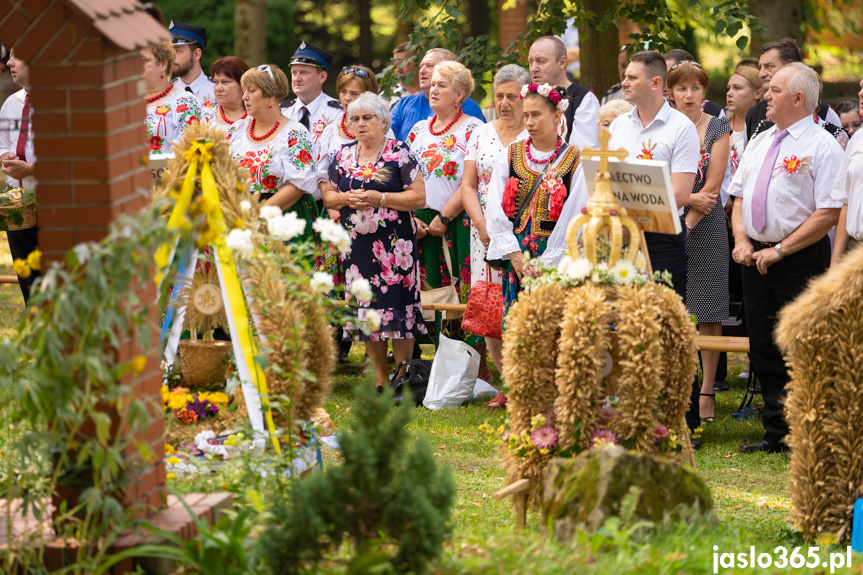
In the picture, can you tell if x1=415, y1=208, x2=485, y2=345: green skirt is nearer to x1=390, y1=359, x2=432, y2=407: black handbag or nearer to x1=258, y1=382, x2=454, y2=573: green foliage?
x1=390, y1=359, x2=432, y2=407: black handbag

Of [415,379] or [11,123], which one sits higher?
[11,123]

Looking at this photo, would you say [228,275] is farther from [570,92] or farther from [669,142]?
[570,92]

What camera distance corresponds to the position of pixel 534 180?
6.41 metres

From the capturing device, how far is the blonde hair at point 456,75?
316 inches

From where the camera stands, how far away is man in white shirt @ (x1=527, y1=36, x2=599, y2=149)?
7695 millimetres

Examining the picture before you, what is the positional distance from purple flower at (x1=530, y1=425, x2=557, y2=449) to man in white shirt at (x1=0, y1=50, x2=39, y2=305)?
4647 mm

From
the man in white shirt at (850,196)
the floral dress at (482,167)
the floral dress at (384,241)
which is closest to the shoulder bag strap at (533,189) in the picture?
the floral dress at (482,167)

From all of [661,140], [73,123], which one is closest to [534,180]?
[661,140]

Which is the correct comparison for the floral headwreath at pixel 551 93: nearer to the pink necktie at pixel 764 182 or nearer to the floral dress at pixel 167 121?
the pink necktie at pixel 764 182

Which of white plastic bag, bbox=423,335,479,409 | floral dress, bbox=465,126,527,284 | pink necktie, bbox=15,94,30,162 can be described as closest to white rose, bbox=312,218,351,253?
floral dress, bbox=465,126,527,284

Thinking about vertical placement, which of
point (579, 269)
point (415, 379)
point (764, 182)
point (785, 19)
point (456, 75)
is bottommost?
point (415, 379)

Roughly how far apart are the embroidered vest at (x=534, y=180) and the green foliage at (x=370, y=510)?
3.42 metres

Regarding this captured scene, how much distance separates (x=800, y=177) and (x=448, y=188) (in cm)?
286

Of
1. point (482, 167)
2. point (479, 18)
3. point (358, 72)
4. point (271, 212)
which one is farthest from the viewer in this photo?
point (479, 18)
